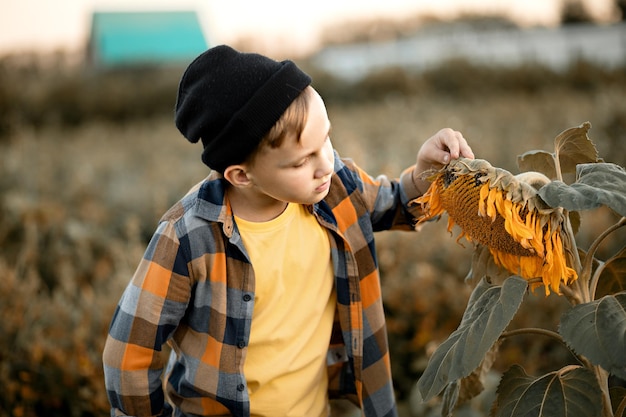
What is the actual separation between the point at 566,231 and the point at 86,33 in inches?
675

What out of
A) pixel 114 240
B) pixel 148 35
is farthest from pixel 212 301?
pixel 148 35

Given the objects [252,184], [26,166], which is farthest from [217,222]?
[26,166]

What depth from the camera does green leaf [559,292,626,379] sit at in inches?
43.3

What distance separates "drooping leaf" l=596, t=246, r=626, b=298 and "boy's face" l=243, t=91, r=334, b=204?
65 cm

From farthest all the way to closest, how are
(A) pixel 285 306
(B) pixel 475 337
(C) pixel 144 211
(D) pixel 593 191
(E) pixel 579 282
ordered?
(C) pixel 144 211 < (A) pixel 285 306 < (E) pixel 579 282 < (B) pixel 475 337 < (D) pixel 593 191

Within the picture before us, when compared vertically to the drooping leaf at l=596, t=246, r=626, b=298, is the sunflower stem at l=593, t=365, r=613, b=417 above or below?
below

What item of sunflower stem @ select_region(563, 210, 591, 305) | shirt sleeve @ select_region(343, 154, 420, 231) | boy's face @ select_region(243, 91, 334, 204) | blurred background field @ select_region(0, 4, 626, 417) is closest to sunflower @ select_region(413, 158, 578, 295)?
sunflower stem @ select_region(563, 210, 591, 305)

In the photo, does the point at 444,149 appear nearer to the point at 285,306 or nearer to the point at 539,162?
the point at 539,162

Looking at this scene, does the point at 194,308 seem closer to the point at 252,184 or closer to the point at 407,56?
the point at 252,184

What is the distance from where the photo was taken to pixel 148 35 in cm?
1677

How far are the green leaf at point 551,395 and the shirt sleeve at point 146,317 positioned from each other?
0.76 m

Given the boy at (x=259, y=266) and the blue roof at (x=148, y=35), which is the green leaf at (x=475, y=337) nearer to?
the boy at (x=259, y=266)

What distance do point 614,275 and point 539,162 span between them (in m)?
0.30

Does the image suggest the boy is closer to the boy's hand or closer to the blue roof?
the boy's hand
